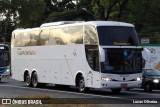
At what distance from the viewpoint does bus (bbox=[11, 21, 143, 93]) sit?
81.6 ft

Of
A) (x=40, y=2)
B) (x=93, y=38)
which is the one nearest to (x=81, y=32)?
(x=93, y=38)

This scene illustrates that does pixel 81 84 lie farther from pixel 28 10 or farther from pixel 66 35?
pixel 28 10

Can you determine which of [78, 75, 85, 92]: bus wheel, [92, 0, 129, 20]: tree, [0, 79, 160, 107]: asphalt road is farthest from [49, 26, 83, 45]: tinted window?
[92, 0, 129, 20]: tree

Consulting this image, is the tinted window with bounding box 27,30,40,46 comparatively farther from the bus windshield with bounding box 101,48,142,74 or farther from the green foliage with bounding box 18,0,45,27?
the green foliage with bounding box 18,0,45,27

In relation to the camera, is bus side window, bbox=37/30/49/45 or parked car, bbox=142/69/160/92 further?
parked car, bbox=142/69/160/92

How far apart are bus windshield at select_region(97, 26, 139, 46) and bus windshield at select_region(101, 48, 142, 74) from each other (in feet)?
1.36

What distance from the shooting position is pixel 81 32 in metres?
26.8

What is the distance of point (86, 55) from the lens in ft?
85.8

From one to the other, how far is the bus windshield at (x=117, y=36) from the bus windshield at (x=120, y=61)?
415mm

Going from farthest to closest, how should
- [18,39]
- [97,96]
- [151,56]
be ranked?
[151,56], [18,39], [97,96]

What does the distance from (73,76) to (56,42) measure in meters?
2.84

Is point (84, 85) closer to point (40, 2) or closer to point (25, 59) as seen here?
point (25, 59)

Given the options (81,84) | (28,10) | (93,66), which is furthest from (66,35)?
(28,10)

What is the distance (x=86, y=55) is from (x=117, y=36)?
191 centimetres
